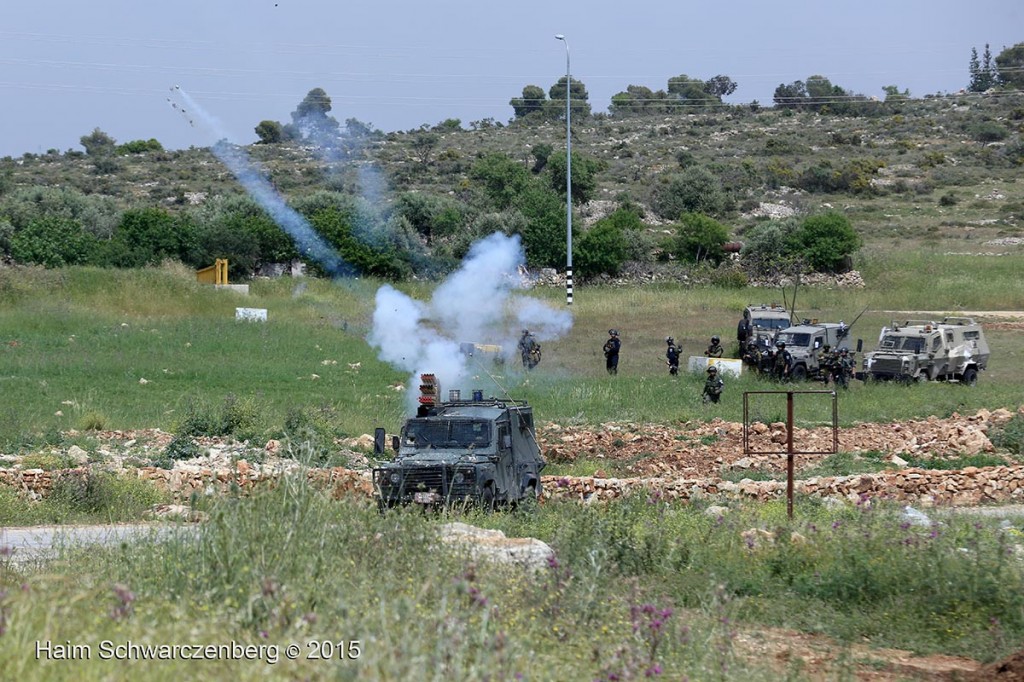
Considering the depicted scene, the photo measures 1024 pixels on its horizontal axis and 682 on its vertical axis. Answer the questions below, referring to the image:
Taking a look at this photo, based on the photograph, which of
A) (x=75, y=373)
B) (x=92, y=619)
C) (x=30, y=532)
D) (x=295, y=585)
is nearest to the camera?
(x=92, y=619)

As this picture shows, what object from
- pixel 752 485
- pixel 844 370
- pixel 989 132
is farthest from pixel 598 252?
pixel 989 132

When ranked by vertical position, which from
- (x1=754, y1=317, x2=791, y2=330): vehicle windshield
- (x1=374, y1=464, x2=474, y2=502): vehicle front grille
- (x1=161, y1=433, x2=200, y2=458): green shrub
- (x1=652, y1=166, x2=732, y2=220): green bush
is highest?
(x1=652, y1=166, x2=732, y2=220): green bush

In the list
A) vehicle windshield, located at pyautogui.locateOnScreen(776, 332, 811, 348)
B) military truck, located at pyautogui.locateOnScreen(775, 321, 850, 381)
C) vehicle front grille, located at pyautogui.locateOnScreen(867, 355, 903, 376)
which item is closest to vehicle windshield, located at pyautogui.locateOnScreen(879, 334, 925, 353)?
vehicle front grille, located at pyautogui.locateOnScreen(867, 355, 903, 376)

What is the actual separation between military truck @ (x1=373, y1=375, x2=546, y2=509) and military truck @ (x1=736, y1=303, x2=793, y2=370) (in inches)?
648

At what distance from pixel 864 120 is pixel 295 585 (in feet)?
371

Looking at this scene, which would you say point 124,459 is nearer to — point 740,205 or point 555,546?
point 555,546

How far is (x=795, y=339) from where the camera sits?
3575 centimetres

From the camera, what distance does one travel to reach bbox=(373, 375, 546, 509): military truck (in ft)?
54.5

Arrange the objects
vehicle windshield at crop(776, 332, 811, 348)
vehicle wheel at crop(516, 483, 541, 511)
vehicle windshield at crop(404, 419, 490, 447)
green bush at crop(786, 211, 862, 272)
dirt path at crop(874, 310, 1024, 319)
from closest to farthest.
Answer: vehicle wheel at crop(516, 483, 541, 511), vehicle windshield at crop(404, 419, 490, 447), vehicle windshield at crop(776, 332, 811, 348), dirt path at crop(874, 310, 1024, 319), green bush at crop(786, 211, 862, 272)

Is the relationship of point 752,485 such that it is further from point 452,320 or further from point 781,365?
point 452,320

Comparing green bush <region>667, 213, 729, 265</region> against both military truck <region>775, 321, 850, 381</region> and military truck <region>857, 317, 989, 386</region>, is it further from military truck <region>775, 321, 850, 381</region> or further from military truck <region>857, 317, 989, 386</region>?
military truck <region>857, 317, 989, 386</region>

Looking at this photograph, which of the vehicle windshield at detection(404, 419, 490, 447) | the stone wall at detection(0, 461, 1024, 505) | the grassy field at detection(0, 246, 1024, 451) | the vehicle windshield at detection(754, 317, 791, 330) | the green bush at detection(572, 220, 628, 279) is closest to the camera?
the vehicle windshield at detection(404, 419, 490, 447)

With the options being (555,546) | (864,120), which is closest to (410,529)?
(555,546)

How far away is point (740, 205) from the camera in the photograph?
7919 centimetres
